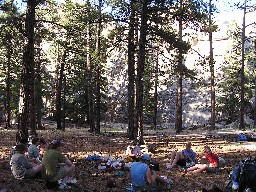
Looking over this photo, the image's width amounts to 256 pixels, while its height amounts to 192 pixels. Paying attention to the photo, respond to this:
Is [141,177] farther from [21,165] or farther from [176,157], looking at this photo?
[176,157]

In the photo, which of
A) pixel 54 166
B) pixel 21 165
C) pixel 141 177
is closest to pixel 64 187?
pixel 54 166

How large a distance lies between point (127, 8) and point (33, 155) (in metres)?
9.94

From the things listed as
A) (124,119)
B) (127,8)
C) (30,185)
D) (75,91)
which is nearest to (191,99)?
(124,119)

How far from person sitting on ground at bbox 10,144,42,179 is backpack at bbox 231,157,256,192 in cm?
505

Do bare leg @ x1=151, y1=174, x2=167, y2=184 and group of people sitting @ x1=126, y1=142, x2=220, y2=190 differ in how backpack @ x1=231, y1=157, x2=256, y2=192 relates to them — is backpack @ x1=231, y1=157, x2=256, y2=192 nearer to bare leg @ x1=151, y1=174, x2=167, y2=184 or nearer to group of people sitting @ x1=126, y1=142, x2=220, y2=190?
bare leg @ x1=151, y1=174, x2=167, y2=184

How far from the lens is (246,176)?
22.6 feet

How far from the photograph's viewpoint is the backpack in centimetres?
678

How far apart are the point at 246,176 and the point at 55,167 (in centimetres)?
433

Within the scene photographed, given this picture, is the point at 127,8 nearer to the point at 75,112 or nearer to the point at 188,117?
the point at 75,112

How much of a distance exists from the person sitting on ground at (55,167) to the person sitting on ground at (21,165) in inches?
30.8

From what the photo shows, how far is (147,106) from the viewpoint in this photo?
3809cm

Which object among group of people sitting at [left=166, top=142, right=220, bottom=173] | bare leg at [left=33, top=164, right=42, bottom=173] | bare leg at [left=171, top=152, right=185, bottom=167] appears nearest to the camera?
bare leg at [left=33, top=164, right=42, bottom=173]

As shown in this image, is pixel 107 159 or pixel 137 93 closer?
pixel 107 159

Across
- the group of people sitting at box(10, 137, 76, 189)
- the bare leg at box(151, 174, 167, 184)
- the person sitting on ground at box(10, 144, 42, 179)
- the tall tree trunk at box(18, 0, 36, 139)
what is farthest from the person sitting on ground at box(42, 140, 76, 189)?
the tall tree trunk at box(18, 0, 36, 139)
